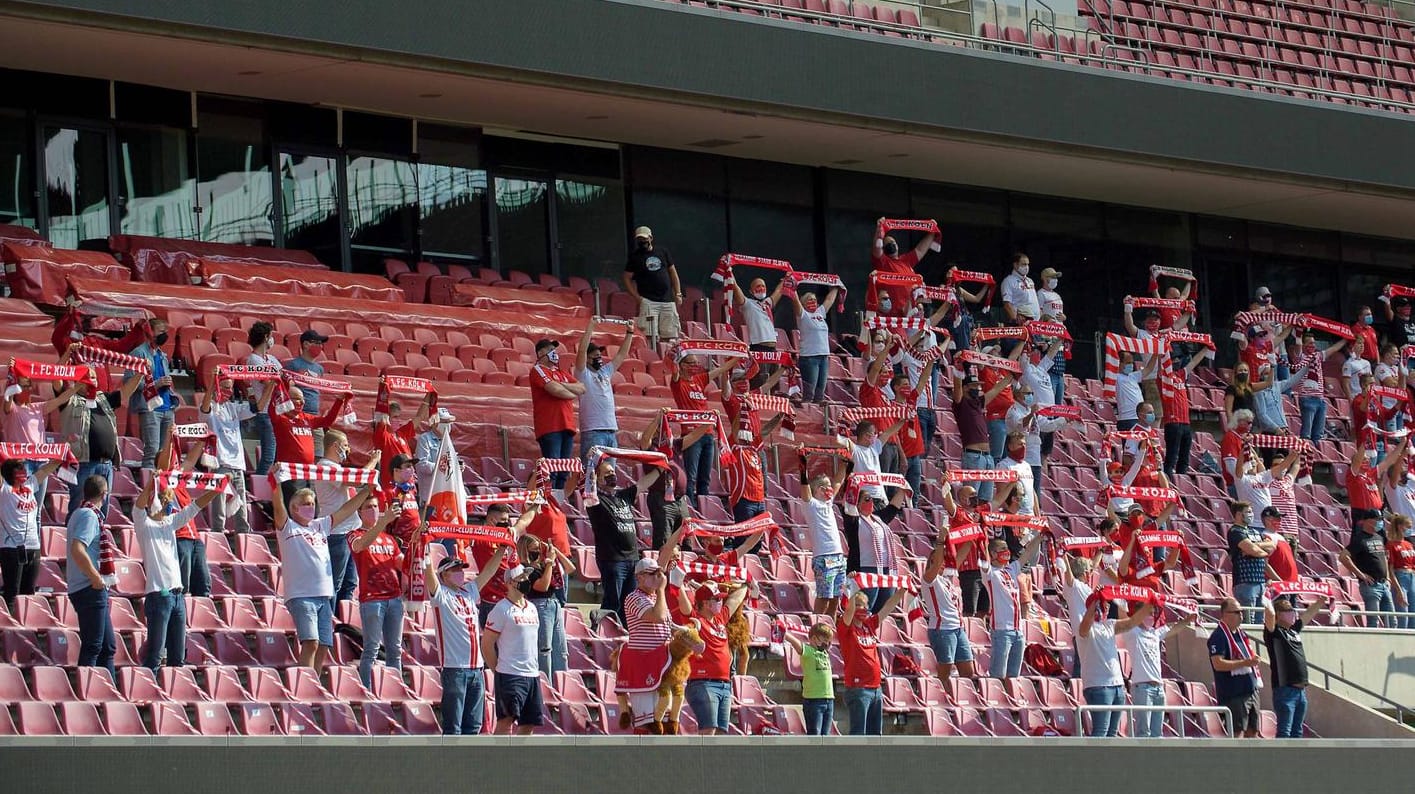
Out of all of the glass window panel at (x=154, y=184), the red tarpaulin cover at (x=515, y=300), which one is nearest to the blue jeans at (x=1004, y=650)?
the red tarpaulin cover at (x=515, y=300)

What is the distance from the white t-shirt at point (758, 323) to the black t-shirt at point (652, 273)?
2.42 ft

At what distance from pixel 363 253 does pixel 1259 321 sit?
30.2 ft

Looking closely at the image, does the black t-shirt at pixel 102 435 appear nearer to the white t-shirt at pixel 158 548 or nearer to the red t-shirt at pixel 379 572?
the white t-shirt at pixel 158 548

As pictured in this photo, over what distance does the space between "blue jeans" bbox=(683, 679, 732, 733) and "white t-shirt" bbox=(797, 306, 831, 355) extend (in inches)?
296

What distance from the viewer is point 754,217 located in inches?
970

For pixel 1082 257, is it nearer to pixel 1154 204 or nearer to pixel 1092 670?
pixel 1154 204

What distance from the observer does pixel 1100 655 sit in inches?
601

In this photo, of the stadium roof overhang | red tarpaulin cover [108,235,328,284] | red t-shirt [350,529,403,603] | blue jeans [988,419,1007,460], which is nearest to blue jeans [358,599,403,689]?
red t-shirt [350,529,403,603]

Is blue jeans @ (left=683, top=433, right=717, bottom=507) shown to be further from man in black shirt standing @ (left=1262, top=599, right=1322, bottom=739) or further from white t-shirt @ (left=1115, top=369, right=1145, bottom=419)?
white t-shirt @ (left=1115, top=369, right=1145, bottom=419)

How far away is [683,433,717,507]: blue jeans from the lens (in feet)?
56.9

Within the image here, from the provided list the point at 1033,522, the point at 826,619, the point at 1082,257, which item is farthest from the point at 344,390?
the point at 1082,257

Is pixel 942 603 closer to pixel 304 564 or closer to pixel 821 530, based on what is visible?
pixel 821 530

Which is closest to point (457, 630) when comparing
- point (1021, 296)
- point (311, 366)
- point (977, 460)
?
point (311, 366)

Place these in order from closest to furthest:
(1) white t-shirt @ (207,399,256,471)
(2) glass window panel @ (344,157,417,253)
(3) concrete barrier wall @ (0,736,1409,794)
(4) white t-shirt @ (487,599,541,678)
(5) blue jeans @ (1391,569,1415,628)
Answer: (3) concrete barrier wall @ (0,736,1409,794)
(4) white t-shirt @ (487,599,541,678)
(1) white t-shirt @ (207,399,256,471)
(5) blue jeans @ (1391,569,1415,628)
(2) glass window panel @ (344,157,417,253)
